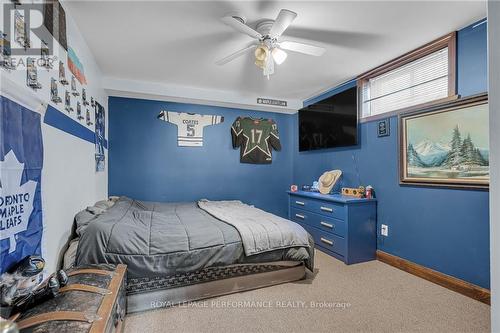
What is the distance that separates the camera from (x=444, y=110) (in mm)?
2275

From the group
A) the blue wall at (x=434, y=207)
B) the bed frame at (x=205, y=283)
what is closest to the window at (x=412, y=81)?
the blue wall at (x=434, y=207)

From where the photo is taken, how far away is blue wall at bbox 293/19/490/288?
6.68 feet

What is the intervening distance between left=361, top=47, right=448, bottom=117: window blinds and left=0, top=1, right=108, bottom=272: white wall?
10.5 ft

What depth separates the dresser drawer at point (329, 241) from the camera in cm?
286

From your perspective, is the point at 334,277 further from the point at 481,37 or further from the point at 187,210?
the point at 481,37

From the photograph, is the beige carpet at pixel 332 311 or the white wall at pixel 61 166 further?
the beige carpet at pixel 332 311

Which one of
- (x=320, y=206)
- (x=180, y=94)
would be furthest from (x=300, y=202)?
(x=180, y=94)

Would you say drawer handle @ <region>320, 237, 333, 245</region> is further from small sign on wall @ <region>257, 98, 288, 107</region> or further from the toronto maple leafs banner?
the toronto maple leafs banner

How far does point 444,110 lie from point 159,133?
3574mm

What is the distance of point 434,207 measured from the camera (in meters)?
2.38

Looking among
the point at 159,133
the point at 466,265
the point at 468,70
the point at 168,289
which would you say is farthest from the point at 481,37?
the point at 159,133

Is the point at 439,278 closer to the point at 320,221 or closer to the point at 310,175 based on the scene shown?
the point at 320,221

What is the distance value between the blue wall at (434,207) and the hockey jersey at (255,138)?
1.44 meters

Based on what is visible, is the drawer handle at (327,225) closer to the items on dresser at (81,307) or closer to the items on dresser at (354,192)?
the items on dresser at (354,192)
